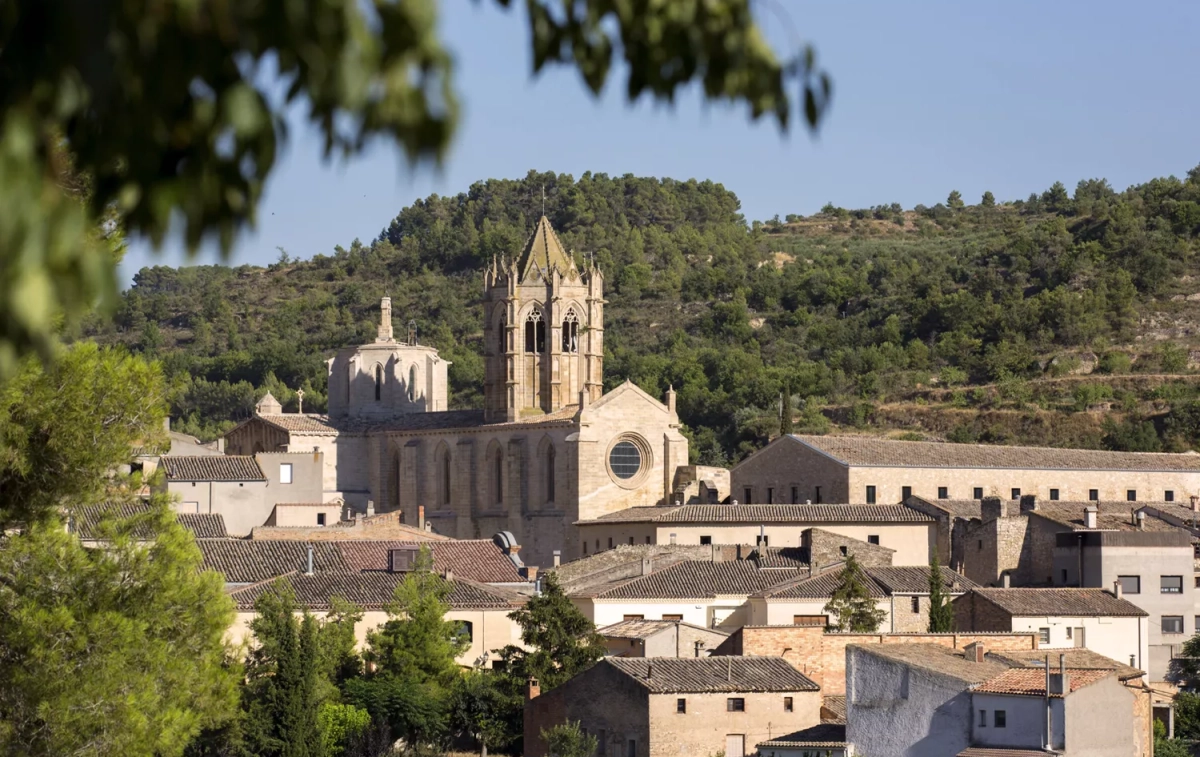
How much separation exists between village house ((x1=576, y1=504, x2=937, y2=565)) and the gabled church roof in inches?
636

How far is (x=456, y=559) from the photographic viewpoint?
49344 mm

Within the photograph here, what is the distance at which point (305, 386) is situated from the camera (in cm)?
10425

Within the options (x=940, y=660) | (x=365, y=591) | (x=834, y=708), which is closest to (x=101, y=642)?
(x=940, y=660)

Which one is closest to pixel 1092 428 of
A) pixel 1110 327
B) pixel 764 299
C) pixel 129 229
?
pixel 1110 327

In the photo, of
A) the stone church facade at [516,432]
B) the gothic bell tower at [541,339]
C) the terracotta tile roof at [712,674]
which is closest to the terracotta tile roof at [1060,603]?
the terracotta tile roof at [712,674]

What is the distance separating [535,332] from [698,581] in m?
25.0

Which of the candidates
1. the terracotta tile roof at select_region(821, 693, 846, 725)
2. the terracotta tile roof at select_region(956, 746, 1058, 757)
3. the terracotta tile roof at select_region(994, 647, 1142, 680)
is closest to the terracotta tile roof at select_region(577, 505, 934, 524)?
the terracotta tile roof at select_region(994, 647, 1142, 680)

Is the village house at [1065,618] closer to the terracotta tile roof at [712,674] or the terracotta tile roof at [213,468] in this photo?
the terracotta tile roof at [712,674]

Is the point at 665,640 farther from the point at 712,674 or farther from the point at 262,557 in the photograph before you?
the point at 262,557

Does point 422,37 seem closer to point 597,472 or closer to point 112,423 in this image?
point 112,423

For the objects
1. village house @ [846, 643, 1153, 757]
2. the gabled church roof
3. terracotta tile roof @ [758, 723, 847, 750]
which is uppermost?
the gabled church roof

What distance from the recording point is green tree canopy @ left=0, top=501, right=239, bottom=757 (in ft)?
50.0

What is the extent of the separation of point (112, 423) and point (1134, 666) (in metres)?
33.6

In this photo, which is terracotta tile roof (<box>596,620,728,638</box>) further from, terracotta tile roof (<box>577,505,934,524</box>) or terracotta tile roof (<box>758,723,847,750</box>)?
terracotta tile roof (<box>577,505,934,524</box>)
